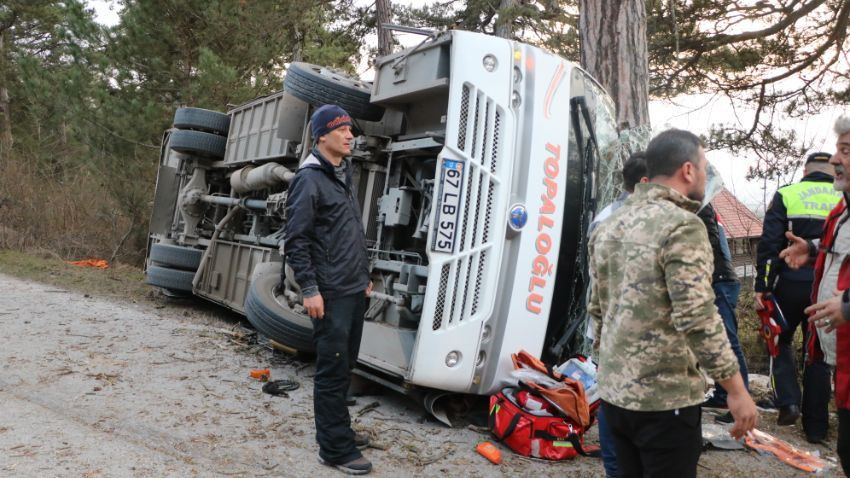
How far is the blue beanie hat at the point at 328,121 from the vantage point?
3479mm

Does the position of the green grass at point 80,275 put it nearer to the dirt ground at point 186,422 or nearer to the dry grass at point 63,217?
the dry grass at point 63,217

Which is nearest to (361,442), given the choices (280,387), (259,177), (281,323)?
(280,387)

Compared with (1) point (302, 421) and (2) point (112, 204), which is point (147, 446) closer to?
(1) point (302, 421)

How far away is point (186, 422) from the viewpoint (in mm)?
3914

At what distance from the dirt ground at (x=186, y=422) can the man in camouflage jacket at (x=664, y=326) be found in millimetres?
1520

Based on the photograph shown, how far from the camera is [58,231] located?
1491cm

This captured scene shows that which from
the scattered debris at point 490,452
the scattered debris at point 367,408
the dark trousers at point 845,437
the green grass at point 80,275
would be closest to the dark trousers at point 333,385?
the scattered debris at point 490,452

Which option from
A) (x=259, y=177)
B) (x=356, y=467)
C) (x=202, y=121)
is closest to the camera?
(x=356, y=467)

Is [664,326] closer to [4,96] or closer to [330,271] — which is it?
[330,271]

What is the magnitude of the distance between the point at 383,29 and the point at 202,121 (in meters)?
5.55

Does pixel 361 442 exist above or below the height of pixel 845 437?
below

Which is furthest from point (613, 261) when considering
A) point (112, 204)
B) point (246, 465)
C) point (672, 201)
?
point (112, 204)

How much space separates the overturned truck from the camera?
396cm

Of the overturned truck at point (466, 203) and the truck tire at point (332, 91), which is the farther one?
the truck tire at point (332, 91)
